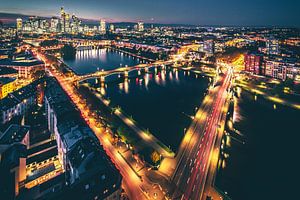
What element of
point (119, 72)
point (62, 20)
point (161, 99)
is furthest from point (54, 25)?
point (161, 99)

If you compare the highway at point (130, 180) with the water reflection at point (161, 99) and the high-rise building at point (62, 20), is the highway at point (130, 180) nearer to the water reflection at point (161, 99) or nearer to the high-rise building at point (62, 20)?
the water reflection at point (161, 99)

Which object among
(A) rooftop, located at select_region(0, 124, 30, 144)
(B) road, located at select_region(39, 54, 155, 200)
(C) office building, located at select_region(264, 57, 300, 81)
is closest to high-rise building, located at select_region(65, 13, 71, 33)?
(C) office building, located at select_region(264, 57, 300, 81)

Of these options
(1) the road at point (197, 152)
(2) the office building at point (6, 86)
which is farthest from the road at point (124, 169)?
(2) the office building at point (6, 86)

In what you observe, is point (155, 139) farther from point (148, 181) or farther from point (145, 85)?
point (145, 85)

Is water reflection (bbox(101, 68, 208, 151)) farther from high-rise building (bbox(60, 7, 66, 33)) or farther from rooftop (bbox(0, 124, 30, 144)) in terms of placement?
high-rise building (bbox(60, 7, 66, 33))

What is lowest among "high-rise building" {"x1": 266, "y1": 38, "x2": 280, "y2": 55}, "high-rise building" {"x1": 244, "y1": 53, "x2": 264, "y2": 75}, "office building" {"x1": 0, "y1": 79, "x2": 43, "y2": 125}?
"office building" {"x1": 0, "y1": 79, "x2": 43, "y2": 125}

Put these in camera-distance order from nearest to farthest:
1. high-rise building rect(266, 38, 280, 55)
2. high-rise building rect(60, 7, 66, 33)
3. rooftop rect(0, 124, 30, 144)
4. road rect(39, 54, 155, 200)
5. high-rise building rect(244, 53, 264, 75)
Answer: road rect(39, 54, 155, 200)
rooftop rect(0, 124, 30, 144)
high-rise building rect(244, 53, 264, 75)
high-rise building rect(266, 38, 280, 55)
high-rise building rect(60, 7, 66, 33)

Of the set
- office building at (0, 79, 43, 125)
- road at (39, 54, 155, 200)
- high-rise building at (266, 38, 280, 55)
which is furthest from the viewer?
high-rise building at (266, 38, 280, 55)

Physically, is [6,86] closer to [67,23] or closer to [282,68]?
[282,68]
